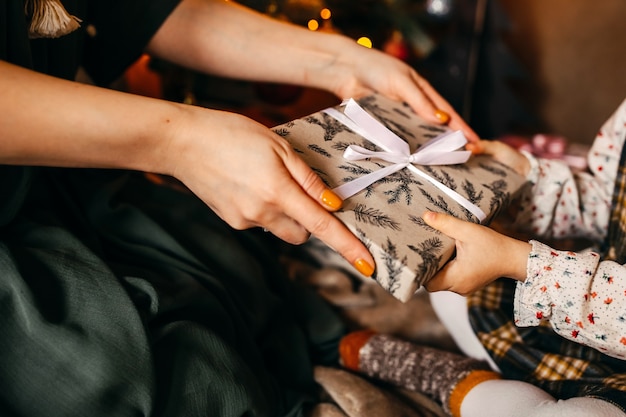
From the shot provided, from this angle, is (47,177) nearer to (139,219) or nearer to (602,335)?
(139,219)

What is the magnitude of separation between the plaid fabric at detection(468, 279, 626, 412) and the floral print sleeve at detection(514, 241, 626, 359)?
0.04 meters

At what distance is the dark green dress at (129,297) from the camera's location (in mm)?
565

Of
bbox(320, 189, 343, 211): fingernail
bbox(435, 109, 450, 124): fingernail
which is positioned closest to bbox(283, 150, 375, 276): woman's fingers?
bbox(320, 189, 343, 211): fingernail

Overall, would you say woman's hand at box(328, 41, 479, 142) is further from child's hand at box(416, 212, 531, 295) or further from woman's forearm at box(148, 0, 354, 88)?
child's hand at box(416, 212, 531, 295)

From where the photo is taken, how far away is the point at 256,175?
0.57m

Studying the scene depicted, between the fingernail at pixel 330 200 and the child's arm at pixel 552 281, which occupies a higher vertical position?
the fingernail at pixel 330 200

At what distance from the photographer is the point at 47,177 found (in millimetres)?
779

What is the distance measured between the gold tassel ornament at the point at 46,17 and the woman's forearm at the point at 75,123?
0.39ft

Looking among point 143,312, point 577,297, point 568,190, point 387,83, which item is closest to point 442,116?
point 387,83

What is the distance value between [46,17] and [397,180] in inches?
17.0

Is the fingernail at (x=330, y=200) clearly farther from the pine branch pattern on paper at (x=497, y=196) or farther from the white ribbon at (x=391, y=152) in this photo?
the pine branch pattern on paper at (x=497, y=196)

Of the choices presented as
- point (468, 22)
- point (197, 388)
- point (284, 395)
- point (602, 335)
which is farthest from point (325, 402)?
point (468, 22)

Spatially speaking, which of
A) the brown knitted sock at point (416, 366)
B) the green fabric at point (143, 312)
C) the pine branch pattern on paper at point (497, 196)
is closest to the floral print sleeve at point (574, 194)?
the pine branch pattern on paper at point (497, 196)

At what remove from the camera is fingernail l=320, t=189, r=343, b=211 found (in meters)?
0.58
